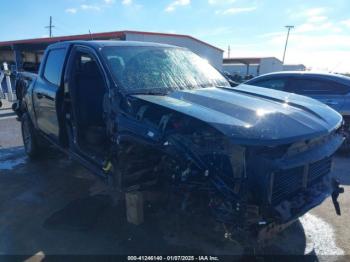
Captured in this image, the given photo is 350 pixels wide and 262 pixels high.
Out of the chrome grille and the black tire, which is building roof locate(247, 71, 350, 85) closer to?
the chrome grille

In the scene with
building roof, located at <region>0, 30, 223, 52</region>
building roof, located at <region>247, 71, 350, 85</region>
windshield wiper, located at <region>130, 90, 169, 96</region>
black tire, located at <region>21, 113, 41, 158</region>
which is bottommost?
black tire, located at <region>21, 113, 41, 158</region>

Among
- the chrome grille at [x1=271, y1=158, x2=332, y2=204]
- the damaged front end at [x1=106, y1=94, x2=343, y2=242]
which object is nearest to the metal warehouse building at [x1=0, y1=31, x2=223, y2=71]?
the damaged front end at [x1=106, y1=94, x2=343, y2=242]

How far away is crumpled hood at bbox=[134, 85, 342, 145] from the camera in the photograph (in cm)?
228

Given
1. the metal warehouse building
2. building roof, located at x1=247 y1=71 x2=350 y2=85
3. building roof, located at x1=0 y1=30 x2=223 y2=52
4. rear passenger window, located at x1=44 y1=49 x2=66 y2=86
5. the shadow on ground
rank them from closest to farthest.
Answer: the shadow on ground
rear passenger window, located at x1=44 y1=49 x2=66 y2=86
building roof, located at x1=247 y1=71 x2=350 y2=85
building roof, located at x1=0 y1=30 x2=223 y2=52
the metal warehouse building

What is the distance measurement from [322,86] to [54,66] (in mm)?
4902

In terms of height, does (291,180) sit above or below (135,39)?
below

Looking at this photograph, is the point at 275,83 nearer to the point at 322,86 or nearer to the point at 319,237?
the point at 322,86

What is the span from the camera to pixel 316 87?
238 inches

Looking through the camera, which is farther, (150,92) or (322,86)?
(322,86)

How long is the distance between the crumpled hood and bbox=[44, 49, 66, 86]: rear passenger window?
1.74 meters

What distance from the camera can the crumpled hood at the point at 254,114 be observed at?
2.28m

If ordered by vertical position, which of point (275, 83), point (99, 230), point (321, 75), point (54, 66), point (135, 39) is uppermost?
point (135, 39)

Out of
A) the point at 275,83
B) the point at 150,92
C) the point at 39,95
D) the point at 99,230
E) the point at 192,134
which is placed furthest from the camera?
the point at 275,83

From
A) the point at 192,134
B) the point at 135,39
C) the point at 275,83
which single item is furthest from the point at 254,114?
the point at 135,39
